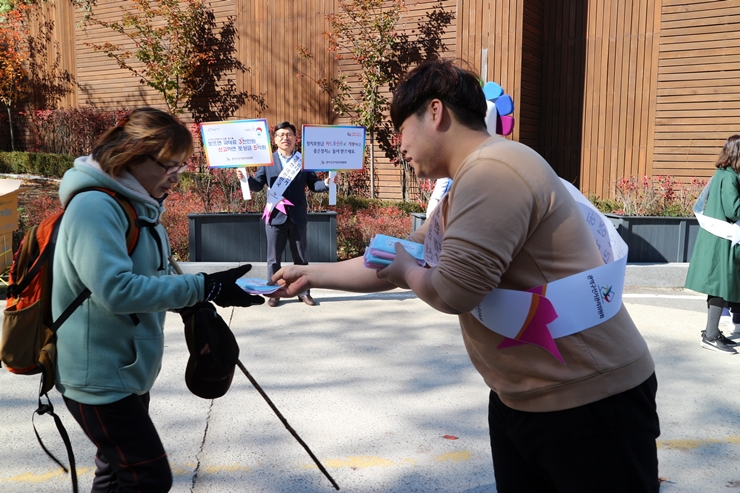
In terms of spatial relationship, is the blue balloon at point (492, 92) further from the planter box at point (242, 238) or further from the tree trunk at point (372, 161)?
the tree trunk at point (372, 161)

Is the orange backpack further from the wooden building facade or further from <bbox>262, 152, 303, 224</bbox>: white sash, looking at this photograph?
the wooden building facade

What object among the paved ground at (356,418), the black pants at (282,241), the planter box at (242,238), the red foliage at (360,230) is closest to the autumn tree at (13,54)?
the planter box at (242,238)

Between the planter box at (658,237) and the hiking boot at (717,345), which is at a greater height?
the planter box at (658,237)

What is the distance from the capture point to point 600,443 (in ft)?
6.00

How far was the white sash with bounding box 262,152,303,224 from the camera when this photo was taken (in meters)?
7.51

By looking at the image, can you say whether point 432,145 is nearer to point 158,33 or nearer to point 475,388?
point 475,388

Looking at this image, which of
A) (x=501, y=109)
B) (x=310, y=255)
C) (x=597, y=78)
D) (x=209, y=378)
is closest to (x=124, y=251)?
(x=209, y=378)

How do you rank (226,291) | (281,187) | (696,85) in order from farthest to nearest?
1. (696,85)
2. (281,187)
3. (226,291)

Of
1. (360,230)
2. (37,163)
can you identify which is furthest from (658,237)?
(37,163)

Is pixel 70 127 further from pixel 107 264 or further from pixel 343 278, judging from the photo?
pixel 343 278

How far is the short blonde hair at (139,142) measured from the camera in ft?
7.82

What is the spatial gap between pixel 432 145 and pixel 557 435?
91 centimetres

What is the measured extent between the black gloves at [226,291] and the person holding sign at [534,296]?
0.77 m

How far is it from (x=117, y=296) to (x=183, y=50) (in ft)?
47.8
